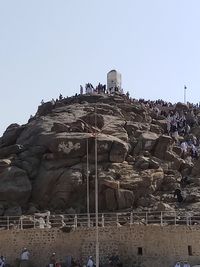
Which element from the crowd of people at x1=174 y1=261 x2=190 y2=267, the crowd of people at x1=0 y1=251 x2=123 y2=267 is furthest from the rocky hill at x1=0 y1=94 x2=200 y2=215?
the crowd of people at x1=174 y1=261 x2=190 y2=267

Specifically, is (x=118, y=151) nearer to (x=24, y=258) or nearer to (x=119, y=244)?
(x=119, y=244)

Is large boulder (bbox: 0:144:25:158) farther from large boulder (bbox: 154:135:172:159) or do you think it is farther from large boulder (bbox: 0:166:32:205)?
large boulder (bbox: 154:135:172:159)

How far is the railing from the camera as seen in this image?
137ft

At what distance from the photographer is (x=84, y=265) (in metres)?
40.8

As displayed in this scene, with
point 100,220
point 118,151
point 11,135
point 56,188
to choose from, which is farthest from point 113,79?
point 100,220

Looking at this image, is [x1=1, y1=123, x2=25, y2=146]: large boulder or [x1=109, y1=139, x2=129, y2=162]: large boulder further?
[x1=1, y1=123, x2=25, y2=146]: large boulder

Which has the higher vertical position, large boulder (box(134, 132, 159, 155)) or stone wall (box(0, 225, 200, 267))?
large boulder (box(134, 132, 159, 155))

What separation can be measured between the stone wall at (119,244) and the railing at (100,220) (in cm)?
56

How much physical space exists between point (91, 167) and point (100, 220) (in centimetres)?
645

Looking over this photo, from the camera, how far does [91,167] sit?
166ft

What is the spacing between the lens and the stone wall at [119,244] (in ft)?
131

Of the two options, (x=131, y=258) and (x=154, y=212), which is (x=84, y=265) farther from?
(x=154, y=212)

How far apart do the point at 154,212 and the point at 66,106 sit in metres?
20.6

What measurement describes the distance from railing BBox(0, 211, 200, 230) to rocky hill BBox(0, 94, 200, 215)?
5.41ft
